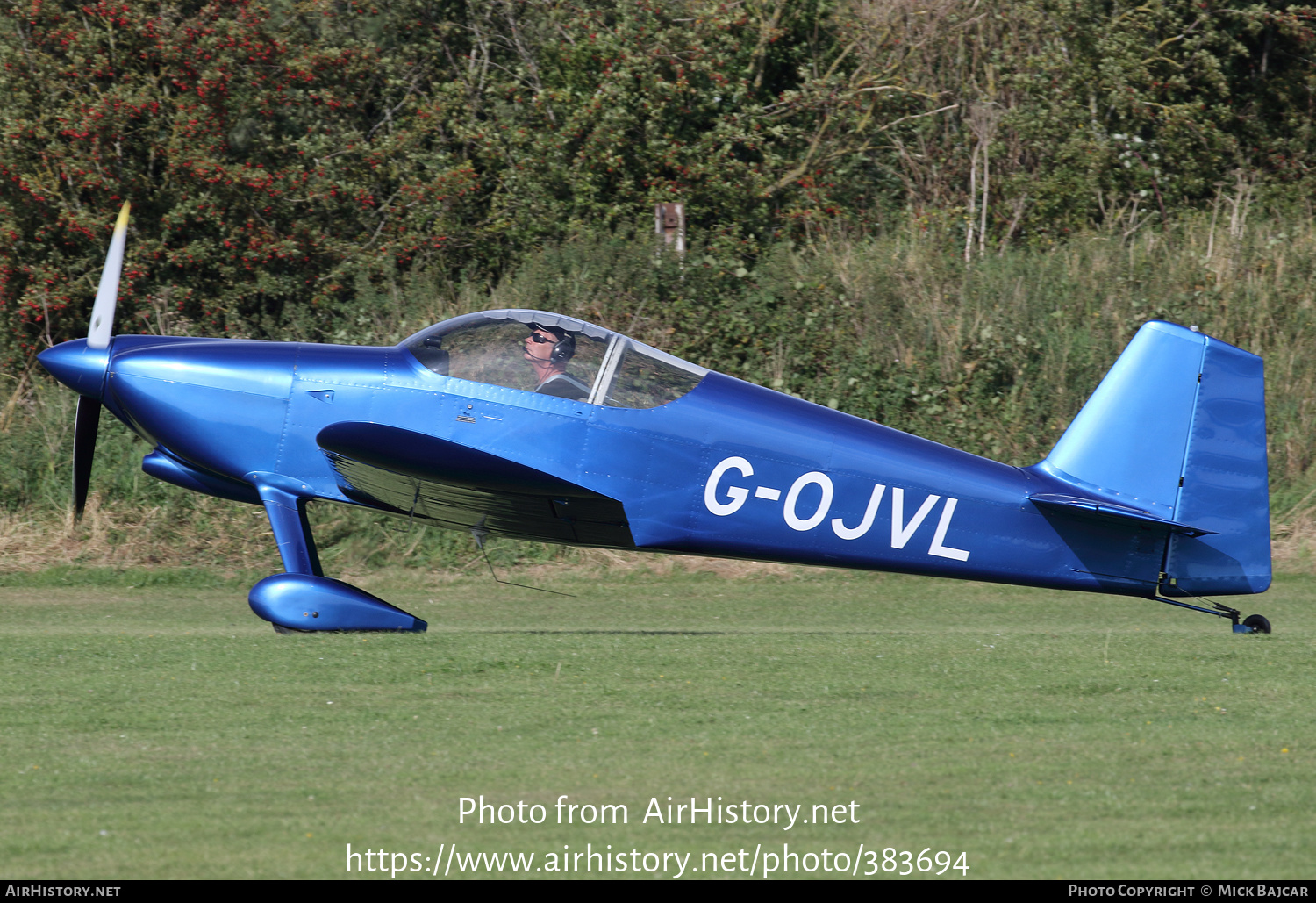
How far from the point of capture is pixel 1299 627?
9.30 meters

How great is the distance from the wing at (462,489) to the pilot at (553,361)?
518 mm

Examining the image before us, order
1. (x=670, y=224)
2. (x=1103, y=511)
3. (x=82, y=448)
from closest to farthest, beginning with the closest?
(x=1103, y=511), (x=82, y=448), (x=670, y=224)

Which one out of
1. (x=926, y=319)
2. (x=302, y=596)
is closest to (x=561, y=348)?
(x=302, y=596)

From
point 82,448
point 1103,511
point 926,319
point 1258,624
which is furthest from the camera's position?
point 926,319

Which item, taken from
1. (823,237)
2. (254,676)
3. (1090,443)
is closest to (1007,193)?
(823,237)

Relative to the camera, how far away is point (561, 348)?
294 inches

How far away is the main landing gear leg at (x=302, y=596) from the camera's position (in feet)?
24.0

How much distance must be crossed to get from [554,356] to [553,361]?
28 millimetres

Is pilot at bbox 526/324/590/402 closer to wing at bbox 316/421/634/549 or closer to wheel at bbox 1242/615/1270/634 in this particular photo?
wing at bbox 316/421/634/549

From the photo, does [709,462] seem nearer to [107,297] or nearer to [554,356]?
[554,356]

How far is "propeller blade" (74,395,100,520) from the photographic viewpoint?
325 inches
